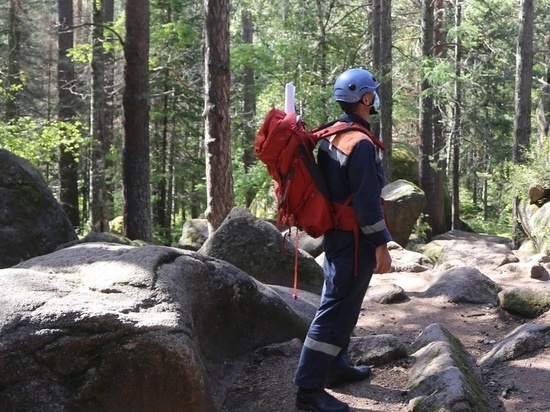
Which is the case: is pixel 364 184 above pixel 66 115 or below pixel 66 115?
below

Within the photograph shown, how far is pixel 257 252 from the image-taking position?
7.85m

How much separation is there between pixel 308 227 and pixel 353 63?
17.9m

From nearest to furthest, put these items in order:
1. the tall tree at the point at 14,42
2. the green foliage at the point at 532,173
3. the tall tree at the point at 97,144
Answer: the green foliage at the point at 532,173
the tall tree at the point at 97,144
the tall tree at the point at 14,42

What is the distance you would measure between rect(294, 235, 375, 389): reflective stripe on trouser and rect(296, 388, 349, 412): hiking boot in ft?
0.19

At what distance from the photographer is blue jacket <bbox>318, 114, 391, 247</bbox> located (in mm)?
3809

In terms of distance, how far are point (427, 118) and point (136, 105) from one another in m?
11.4

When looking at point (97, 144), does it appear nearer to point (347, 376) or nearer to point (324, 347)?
point (347, 376)

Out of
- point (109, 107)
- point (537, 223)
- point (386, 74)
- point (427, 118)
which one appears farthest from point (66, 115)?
point (537, 223)

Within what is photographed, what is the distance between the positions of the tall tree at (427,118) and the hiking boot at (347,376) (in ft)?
47.4

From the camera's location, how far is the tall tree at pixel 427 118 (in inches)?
728

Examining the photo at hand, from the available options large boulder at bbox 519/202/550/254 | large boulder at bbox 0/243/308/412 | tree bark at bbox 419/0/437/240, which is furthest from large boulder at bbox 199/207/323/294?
tree bark at bbox 419/0/437/240

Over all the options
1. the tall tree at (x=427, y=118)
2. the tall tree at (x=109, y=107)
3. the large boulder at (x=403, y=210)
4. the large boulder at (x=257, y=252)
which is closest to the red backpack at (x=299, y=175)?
the large boulder at (x=257, y=252)

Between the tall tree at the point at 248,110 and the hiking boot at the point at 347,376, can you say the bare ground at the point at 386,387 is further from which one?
the tall tree at the point at 248,110

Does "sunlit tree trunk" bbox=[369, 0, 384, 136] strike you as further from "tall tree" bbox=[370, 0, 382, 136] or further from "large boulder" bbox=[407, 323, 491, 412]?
"large boulder" bbox=[407, 323, 491, 412]
